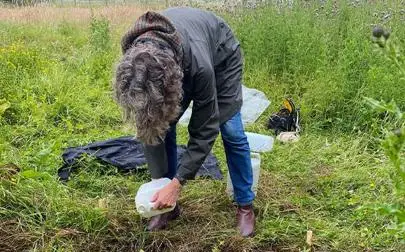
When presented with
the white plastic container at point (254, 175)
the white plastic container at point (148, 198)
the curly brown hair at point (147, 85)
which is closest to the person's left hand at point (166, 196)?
the white plastic container at point (148, 198)

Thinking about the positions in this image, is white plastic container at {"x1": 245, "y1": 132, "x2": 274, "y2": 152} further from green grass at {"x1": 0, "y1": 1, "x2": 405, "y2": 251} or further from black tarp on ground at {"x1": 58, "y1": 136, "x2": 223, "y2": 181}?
black tarp on ground at {"x1": 58, "y1": 136, "x2": 223, "y2": 181}

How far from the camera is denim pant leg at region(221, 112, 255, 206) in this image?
9.21 ft

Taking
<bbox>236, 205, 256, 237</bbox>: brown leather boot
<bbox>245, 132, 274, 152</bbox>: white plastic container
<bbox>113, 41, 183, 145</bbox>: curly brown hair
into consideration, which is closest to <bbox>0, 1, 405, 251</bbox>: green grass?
<bbox>236, 205, 256, 237</bbox>: brown leather boot

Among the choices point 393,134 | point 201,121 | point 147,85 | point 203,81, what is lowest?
point 201,121

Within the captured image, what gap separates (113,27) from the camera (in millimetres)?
7613

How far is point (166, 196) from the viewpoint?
97.5 inches

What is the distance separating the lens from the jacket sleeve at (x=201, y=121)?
7.64ft

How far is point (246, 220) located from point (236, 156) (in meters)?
0.40

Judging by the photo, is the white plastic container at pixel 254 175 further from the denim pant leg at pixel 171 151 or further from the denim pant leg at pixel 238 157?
the denim pant leg at pixel 171 151

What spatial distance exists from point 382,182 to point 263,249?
1.07 metres

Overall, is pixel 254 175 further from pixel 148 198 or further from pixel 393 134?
pixel 393 134

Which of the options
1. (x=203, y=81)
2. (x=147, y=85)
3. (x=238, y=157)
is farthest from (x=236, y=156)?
(x=147, y=85)

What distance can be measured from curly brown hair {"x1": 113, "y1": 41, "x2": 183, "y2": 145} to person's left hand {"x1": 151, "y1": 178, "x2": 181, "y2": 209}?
48cm

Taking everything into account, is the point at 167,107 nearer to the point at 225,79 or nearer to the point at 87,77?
the point at 225,79
